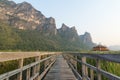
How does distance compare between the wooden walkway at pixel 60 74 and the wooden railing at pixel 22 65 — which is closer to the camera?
the wooden railing at pixel 22 65

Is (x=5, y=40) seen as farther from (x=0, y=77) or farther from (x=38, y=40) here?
(x=0, y=77)

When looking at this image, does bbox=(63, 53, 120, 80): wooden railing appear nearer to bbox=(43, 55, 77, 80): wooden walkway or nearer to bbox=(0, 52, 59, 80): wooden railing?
bbox=(0, 52, 59, 80): wooden railing

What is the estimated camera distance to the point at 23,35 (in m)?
192

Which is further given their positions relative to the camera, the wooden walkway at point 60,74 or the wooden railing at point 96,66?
the wooden walkway at point 60,74

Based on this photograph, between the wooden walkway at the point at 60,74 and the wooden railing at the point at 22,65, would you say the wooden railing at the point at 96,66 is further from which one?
the wooden walkway at the point at 60,74

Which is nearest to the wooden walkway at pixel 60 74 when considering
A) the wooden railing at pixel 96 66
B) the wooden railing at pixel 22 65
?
the wooden railing at pixel 22 65

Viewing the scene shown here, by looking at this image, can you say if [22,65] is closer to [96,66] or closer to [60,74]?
[96,66]

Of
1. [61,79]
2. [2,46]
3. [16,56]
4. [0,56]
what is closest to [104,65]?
[61,79]

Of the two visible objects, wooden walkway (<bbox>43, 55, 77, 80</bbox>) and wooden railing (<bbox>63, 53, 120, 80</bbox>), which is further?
wooden walkway (<bbox>43, 55, 77, 80</bbox>)

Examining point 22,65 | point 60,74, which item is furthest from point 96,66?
point 60,74

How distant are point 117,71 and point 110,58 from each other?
5.88m

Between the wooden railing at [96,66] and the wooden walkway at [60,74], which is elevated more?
the wooden railing at [96,66]

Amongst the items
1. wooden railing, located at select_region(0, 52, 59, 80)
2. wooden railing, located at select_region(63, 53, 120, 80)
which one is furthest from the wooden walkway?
wooden railing, located at select_region(63, 53, 120, 80)

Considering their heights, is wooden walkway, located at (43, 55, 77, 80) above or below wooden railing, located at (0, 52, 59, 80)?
below
